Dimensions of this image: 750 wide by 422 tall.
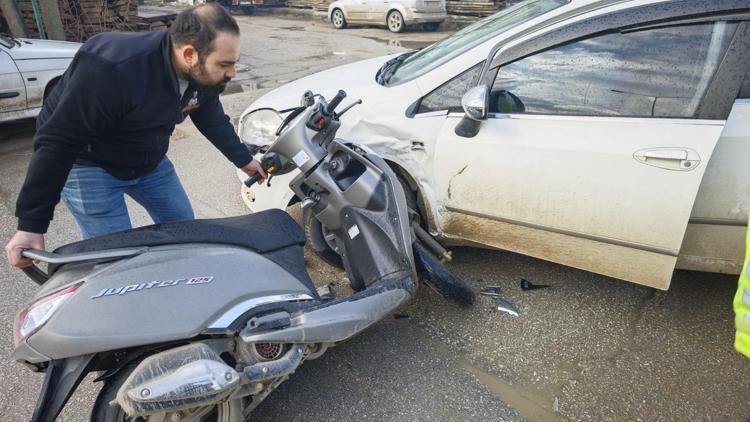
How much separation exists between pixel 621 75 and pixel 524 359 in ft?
5.09

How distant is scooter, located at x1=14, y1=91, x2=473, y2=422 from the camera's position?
1647 mm

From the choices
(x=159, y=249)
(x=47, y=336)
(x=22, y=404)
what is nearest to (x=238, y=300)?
(x=159, y=249)

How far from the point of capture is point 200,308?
1.79m

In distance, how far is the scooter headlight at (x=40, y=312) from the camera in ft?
5.48

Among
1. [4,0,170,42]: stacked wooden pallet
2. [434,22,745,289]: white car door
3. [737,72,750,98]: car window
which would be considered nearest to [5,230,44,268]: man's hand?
[434,22,745,289]: white car door

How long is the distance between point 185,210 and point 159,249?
0.80m

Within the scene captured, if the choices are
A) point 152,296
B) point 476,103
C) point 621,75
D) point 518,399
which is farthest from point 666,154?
point 152,296

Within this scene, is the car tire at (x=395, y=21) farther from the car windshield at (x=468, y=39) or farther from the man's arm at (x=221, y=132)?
the man's arm at (x=221, y=132)

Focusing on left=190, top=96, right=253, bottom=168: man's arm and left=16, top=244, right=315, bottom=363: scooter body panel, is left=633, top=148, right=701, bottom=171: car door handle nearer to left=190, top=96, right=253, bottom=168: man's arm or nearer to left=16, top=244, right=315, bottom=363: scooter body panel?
left=16, top=244, right=315, bottom=363: scooter body panel

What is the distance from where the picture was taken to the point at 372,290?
229cm

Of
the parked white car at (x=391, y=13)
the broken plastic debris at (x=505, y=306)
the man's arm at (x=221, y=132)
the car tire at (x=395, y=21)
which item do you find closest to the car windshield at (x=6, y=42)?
the man's arm at (x=221, y=132)

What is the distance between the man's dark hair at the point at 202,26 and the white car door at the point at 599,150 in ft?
4.44

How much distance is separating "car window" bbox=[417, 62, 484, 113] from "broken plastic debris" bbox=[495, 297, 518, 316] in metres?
1.18

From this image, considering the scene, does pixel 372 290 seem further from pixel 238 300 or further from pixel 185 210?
pixel 185 210
